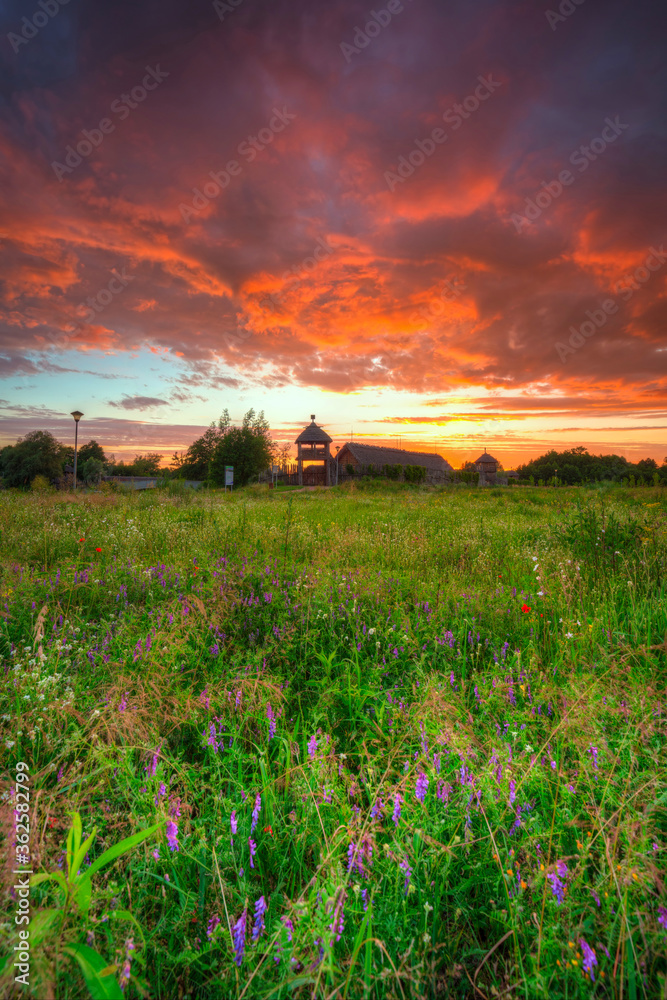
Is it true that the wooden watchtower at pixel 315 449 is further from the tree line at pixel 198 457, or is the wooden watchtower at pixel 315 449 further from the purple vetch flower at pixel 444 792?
the purple vetch flower at pixel 444 792

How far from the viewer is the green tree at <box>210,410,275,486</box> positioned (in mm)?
44000

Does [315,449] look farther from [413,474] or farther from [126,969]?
[126,969]

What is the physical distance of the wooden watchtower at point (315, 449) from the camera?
45938 millimetres

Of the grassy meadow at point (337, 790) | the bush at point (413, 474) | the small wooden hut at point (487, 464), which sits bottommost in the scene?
the grassy meadow at point (337, 790)

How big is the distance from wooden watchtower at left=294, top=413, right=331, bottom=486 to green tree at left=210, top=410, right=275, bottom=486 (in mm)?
3385

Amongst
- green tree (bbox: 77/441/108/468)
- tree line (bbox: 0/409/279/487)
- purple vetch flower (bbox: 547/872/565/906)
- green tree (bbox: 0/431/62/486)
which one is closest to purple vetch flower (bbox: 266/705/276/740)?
purple vetch flower (bbox: 547/872/565/906)

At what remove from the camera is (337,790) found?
1.79 metres

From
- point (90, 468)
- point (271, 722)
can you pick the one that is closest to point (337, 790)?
point (271, 722)

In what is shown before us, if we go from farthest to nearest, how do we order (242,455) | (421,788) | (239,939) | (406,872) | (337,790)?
(242,455)
(337,790)
(421,788)
(406,872)
(239,939)

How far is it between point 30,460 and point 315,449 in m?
31.0

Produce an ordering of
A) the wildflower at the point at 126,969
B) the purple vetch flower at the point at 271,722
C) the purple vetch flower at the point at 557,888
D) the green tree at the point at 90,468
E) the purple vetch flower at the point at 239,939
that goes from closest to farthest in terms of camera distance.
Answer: the wildflower at the point at 126,969 → the purple vetch flower at the point at 239,939 → the purple vetch flower at the point at 557,888 → the purple vetch flower at the point at 271,722 → the green tree at the point at 90,468

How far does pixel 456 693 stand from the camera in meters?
2.67

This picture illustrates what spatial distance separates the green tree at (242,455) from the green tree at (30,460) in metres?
18.5

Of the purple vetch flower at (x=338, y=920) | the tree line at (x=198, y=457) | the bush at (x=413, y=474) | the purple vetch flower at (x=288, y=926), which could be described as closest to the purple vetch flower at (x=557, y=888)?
the purple vetch flower at (x=338, y=920)
